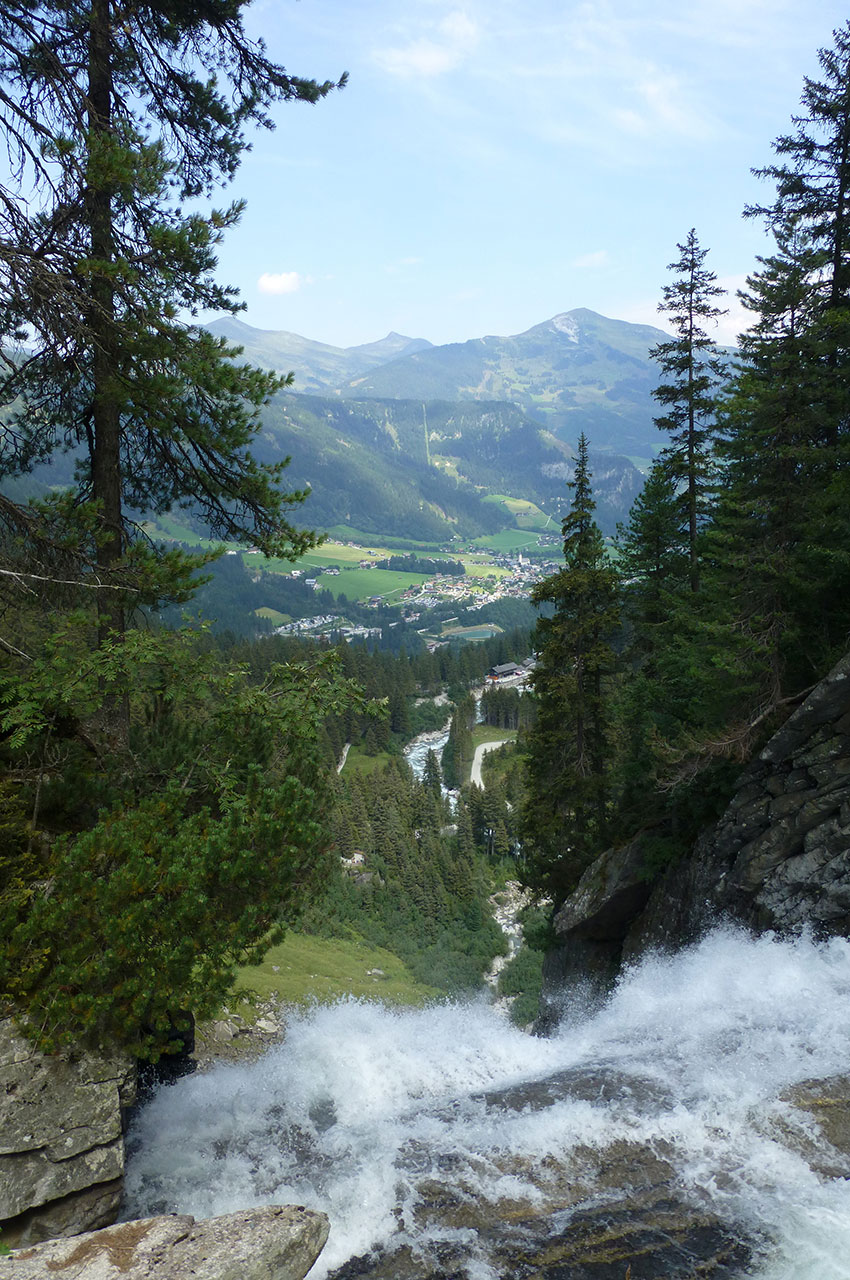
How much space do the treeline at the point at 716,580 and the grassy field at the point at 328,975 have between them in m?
9.39

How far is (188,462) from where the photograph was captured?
10.2 meters

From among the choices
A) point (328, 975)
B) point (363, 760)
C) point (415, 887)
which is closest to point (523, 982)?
point (415, 887)

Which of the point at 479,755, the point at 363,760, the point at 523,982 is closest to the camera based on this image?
the point at 523,982

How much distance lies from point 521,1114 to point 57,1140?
4.98m

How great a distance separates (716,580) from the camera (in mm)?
14664

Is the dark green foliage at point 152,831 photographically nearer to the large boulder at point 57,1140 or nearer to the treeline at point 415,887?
the large boulder at point 57,1140

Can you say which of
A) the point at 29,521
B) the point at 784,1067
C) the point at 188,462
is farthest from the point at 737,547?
the point at 29,521

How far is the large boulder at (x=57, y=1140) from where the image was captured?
20.7 feet

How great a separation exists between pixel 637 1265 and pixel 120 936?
541 centimetres

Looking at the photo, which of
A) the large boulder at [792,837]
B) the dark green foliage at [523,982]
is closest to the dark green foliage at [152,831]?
the large boulder at [792,837]

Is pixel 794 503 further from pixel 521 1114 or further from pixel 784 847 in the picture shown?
pixel 521 1114

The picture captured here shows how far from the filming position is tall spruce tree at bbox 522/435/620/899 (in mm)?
22609

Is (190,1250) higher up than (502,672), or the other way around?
(190,1250)

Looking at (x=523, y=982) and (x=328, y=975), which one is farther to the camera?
(x=523, y=982)
